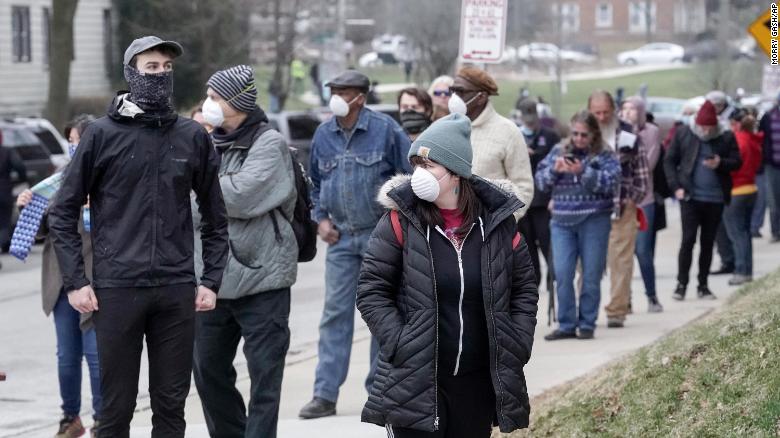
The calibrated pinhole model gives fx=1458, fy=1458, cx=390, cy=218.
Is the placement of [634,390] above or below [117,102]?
below

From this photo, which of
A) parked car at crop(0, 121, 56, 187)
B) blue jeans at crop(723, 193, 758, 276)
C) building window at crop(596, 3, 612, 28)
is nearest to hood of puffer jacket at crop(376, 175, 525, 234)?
blue jeans at crop(723, 193, 758, 276)

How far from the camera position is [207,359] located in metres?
6.96

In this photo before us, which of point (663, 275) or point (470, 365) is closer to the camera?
point (470, 365)

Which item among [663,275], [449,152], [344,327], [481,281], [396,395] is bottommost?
[663,275]

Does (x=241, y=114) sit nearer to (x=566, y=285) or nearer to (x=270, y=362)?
(x=270, y=362)

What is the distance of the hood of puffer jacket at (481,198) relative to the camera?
507 centimetres

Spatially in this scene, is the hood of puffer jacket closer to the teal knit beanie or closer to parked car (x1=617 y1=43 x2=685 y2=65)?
the teal knit beanie

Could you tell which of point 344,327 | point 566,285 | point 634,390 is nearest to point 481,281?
point 634,390

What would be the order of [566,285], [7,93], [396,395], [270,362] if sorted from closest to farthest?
[396,395], [270,362], [566,285], [7,93]

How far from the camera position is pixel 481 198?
5.21 meters

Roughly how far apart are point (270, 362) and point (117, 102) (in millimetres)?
1687

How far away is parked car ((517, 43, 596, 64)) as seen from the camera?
58.2 m

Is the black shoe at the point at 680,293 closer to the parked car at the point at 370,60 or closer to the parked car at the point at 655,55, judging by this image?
the parked car at the point at 370,60

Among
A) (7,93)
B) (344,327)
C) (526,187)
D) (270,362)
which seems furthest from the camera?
(7,93)
